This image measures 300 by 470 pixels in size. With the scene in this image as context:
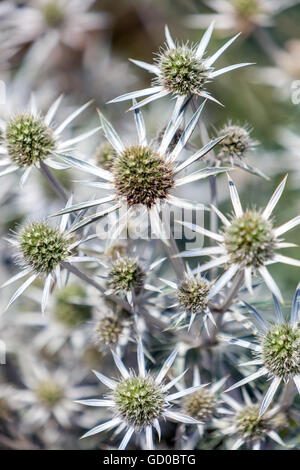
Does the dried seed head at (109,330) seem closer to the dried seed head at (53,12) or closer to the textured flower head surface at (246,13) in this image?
the textured flower head surface at (246,13)

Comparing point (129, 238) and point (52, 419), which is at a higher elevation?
point (129, 238)

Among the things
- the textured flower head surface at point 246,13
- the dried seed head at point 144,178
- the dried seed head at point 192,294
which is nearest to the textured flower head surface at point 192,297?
the dried seed head at point 192,294

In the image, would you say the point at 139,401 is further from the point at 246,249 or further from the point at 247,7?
the point at 247,7

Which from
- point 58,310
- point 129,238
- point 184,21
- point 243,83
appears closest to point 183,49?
point 129,238

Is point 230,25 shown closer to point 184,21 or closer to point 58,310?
point 184,21

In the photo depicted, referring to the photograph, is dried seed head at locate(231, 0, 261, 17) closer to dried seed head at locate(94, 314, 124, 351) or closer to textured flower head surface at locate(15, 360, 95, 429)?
dried seed head at locate(94, 314, 124, 351)

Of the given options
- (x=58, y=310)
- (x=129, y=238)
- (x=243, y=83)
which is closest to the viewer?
(x=129, y=238)
